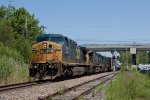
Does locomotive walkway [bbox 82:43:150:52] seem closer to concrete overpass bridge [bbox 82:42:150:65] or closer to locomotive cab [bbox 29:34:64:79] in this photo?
concrete overpass bridge [bbox 82:42:150:65]

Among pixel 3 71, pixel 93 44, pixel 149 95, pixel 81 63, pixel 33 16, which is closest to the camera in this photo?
pixel 149 95

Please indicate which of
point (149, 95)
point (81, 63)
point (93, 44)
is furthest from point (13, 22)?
point (149, 95)

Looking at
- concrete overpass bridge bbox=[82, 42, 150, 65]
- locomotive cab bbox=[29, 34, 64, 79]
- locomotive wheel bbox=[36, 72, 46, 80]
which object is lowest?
locomotive wheel bbox=[36, 72, 46, 80]

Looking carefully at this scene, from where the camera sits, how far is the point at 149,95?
17.2m

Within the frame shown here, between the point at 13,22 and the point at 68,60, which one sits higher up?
the point at 13,22

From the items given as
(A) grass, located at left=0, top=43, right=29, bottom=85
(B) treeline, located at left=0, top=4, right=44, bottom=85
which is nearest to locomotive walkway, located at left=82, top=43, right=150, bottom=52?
(B) treeline, located at left=0, top=4, right=44, bottom=85

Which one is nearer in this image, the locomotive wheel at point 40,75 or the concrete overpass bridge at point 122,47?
the locomotive wheel at point 40,75

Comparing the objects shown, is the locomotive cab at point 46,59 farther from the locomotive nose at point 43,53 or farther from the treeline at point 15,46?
the treeline at point 15,46

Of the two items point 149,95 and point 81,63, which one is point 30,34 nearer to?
point 81,63

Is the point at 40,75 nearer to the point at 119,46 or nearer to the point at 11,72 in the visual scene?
the point at 11,72

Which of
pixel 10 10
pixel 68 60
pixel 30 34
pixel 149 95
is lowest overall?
pixel 149 95

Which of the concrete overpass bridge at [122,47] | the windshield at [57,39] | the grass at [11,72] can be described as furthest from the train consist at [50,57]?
the concrete overpass bridge at [122,47]

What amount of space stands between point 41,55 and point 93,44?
7470 cm

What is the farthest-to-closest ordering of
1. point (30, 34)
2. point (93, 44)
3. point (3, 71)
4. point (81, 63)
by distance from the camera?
point (93, 44), point (30, 34), point (81, 63), point (3, 71)
